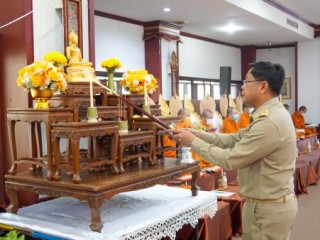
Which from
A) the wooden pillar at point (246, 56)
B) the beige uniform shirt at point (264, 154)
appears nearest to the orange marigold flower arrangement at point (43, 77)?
the beige uniform shirt at point (264, 154)

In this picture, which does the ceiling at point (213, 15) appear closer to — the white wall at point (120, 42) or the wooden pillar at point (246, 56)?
the white wall at point (120, 42)

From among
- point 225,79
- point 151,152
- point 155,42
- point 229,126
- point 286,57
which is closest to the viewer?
point 151,152

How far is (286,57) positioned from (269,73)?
10480 mm

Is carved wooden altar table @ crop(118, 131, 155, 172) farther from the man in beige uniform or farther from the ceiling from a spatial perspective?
the ceiling

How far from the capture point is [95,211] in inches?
78.7

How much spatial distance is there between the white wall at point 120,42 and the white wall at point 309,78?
5039mm

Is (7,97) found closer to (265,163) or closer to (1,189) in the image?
(1,189)

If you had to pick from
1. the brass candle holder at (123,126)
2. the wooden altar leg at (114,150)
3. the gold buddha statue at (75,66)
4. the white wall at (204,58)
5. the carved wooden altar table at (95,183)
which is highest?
the white wall at (204,58)

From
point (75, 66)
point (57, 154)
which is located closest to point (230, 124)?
point (75, 66)

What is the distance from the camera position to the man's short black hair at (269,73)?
2.09 metres

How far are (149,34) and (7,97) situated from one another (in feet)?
17.9

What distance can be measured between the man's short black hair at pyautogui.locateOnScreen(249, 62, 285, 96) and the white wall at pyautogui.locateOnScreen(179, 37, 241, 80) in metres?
7.09

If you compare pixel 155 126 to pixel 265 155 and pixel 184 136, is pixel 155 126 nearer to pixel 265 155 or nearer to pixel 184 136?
pixel 184 136

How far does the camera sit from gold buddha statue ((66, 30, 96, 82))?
2482 mm
